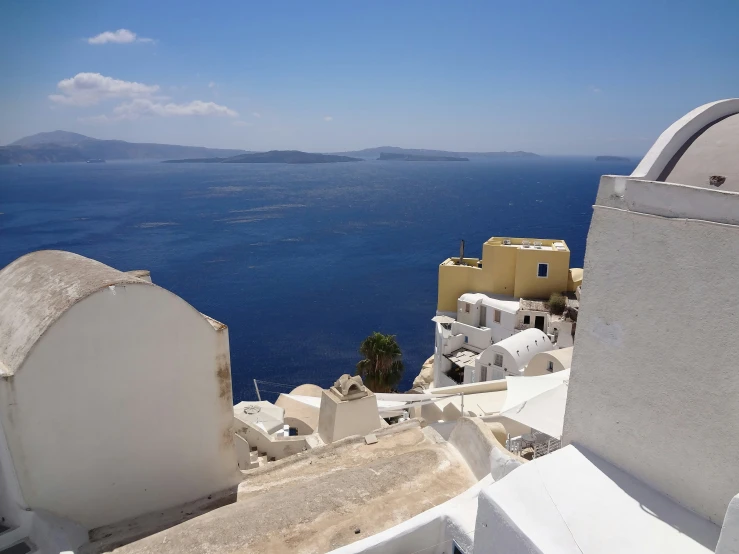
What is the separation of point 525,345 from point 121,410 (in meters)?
20.7

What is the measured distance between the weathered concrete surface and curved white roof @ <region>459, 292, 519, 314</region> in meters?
20.9

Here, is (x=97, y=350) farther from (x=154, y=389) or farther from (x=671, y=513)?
(x=671, y=513)

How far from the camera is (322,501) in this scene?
7523 mm

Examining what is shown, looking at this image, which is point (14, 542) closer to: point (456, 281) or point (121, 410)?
point (121, 410)

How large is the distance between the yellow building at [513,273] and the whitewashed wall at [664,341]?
83.8 feet

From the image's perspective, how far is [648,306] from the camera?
5.17 meters

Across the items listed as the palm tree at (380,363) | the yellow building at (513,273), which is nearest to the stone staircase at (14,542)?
the palm tree at (380,363)

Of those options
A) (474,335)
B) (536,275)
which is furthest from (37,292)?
(536,275)

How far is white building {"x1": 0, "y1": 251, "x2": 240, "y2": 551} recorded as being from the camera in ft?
22.8

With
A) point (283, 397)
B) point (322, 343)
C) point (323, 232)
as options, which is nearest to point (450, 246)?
point (323, 232)

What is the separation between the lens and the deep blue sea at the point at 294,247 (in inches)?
2200

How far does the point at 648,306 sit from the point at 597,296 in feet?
1.88

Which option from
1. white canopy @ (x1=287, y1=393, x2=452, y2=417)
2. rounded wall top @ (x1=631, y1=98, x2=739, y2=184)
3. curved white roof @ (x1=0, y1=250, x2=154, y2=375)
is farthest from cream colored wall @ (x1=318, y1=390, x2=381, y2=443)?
rounded wall top @ (x1=631, y1=98, x2=739, y2=184)

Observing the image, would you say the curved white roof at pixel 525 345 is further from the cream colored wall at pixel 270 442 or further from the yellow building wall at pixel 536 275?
the cream colored wall at pixel 270 442
